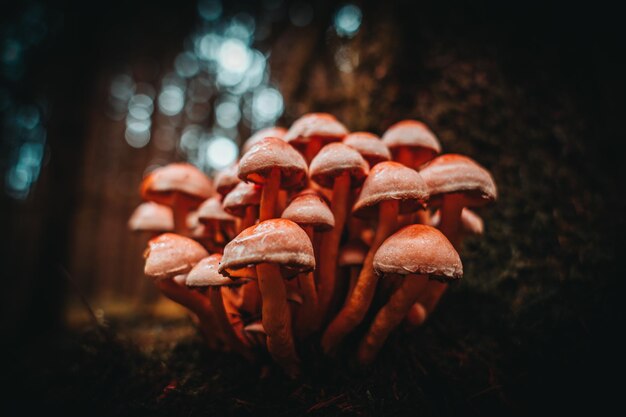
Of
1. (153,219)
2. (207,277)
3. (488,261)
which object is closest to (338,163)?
(207,277)

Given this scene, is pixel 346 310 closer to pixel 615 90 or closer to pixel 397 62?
pixel 397 62

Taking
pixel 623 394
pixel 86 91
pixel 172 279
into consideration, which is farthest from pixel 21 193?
pixel 623 394

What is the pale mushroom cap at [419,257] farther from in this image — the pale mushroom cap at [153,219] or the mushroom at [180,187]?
the pale mushroom cap at [153,219]

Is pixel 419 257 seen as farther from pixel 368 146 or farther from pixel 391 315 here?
pixel 368 146

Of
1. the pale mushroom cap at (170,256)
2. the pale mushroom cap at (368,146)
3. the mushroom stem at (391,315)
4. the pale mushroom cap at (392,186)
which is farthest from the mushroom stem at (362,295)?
the pale mushroom cap at (170,256)

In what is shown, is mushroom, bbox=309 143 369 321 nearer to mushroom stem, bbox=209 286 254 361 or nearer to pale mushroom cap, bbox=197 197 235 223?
mushroom stem, bbox=209 286 254 361

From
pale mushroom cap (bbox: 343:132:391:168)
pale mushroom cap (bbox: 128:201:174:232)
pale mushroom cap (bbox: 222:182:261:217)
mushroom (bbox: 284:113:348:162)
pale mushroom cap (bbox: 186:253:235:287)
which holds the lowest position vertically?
pale mushroom cap (bbox: 186:253:235:287)

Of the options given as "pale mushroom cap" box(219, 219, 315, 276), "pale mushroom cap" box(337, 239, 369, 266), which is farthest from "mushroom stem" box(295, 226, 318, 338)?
"pale mushroom cap" box(219, 219, 315, 276)

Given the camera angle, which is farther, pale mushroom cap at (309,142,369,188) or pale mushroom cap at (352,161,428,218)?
pale mushroom cap at (309,142,369,188)
